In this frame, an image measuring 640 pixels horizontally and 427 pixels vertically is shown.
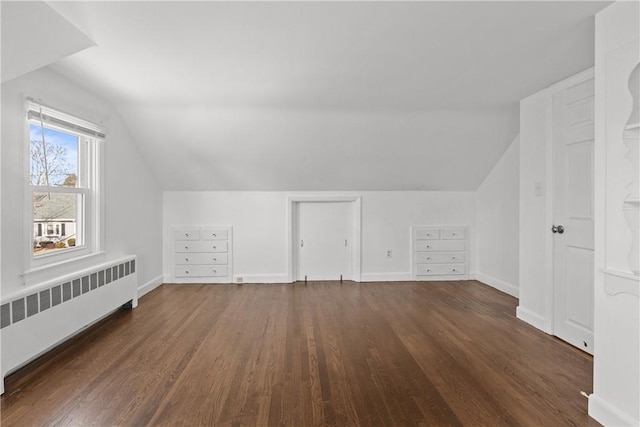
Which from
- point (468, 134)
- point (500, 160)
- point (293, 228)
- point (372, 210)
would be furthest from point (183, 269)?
point (500, 160)

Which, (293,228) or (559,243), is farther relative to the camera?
(293,228)

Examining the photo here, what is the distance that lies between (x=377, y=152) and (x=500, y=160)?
1666mm

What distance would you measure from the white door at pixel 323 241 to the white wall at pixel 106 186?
202 centimetres

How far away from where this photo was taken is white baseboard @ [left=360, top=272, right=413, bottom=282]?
5.18 m

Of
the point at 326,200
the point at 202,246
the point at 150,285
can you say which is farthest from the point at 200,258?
the point at 326,200

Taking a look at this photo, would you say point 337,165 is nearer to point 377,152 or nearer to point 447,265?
point 377,152

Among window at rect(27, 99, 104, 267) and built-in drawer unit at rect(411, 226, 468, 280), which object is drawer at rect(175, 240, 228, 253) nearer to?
window at rect(27, 99, 104, 267)

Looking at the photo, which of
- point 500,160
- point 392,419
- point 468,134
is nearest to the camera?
point 392,419

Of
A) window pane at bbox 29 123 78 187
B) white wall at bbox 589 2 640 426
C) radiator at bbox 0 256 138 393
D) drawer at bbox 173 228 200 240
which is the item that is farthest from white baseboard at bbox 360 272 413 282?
window pane at bbox 29 123 78 187

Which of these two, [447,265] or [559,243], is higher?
[559,243]

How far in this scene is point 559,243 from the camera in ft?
9.82

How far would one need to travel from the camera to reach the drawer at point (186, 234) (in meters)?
5.03

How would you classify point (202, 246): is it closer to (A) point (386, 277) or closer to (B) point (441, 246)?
(A) point (386, 277)

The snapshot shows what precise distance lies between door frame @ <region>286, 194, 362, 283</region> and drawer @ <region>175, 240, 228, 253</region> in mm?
956
